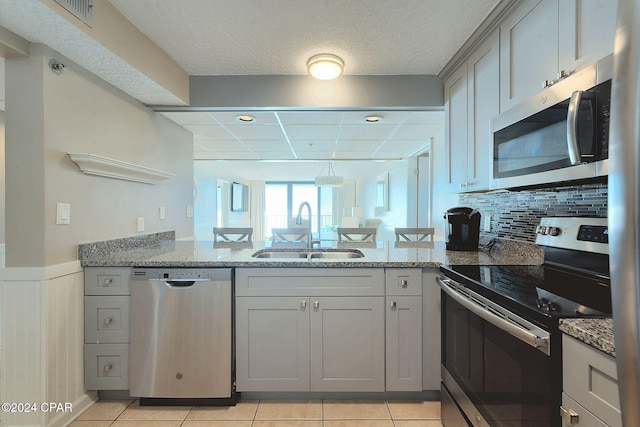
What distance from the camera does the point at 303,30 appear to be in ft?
6.08

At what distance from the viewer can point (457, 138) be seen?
7.27 ft

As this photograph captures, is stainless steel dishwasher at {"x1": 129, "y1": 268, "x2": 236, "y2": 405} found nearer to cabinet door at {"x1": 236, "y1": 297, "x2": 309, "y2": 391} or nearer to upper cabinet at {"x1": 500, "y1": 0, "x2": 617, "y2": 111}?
cabinet door at {"x1": 236, "y1": 297, "x2": 309, "y2": 391}

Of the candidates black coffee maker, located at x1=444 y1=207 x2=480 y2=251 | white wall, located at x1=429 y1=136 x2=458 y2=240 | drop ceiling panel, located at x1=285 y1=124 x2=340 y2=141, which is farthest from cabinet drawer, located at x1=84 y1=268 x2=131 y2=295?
white wall, located at x1=429 y1=136 x2=458 y2=240

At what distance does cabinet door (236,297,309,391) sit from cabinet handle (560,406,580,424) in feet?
3.92

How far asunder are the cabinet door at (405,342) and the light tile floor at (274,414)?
0.44 feet

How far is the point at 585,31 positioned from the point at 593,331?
1.09 m

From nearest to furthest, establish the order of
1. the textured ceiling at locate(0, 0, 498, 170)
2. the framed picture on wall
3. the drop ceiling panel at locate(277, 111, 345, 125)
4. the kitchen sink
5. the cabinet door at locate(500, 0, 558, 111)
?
the cabinet door at locate(500, 0, 558, 111) → the textured ceiling at locate(0, 0, 498, 170) → the kitchen sink → the drop ceiling panel at locate(277, 111, 345, 125) → the framed picture on wall

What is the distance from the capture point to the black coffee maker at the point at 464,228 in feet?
7.07

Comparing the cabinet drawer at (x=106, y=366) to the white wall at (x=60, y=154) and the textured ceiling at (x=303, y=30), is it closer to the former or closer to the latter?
the white wall at (x=60, y=154)

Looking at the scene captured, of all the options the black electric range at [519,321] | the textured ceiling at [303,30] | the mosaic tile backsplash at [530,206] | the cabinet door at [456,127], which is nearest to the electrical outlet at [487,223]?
the mosaic tile backsplash at [530,206]

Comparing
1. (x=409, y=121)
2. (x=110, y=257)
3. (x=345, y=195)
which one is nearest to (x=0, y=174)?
(x=110, y=257)

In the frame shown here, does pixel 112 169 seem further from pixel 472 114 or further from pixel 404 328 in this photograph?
pixel 472 114

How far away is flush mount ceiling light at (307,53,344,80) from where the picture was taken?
84.1 inches

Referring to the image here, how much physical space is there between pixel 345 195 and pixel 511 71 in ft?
27.5
